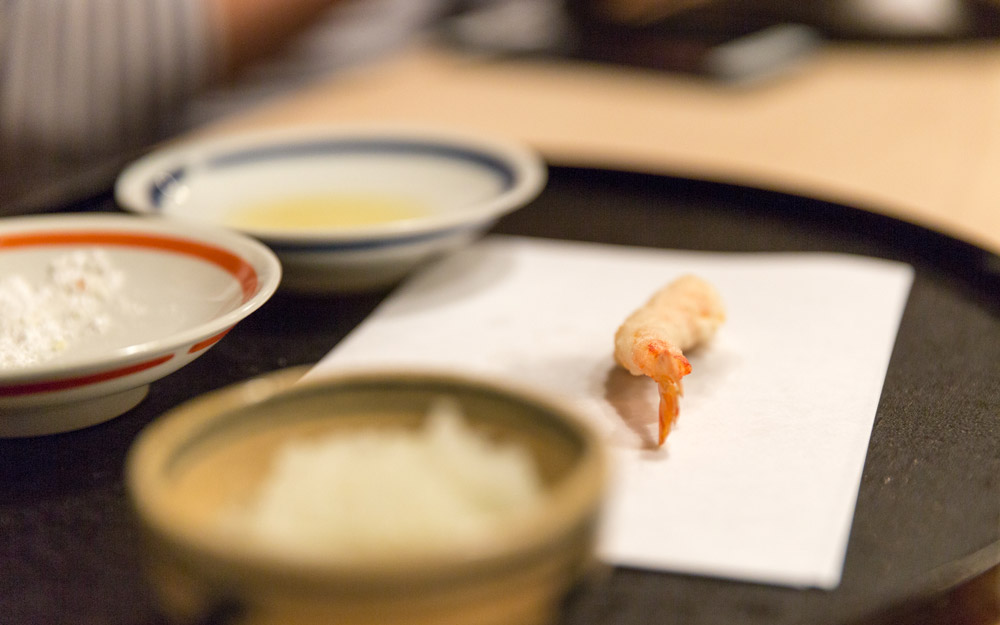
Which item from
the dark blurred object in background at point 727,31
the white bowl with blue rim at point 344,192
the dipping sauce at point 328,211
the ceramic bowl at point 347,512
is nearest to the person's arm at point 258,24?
the dark blurred object in background at point 727,31

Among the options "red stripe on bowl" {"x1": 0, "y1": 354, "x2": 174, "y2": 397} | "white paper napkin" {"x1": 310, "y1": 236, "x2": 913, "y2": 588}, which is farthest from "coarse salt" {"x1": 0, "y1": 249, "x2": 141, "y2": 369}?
"white paper napkin" {"x1": 310, "y1": 236, "x2": 913, "y2": 588}

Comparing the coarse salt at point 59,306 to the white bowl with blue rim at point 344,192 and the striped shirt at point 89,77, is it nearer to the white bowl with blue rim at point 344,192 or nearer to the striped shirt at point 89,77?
the white bowl with blue rim at point 344,192

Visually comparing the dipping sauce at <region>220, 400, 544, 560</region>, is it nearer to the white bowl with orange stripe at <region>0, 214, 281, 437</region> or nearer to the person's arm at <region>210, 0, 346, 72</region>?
the white bowl with orange stripe at <region>0, 214, 281, 437</region>

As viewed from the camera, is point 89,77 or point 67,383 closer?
point 67,383

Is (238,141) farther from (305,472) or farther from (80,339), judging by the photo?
(305,472)

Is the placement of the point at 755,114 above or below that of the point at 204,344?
below

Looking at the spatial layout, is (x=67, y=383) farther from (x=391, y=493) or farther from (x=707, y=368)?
(x=707, y=368)

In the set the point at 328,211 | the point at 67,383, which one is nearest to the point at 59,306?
the point at 67,383
